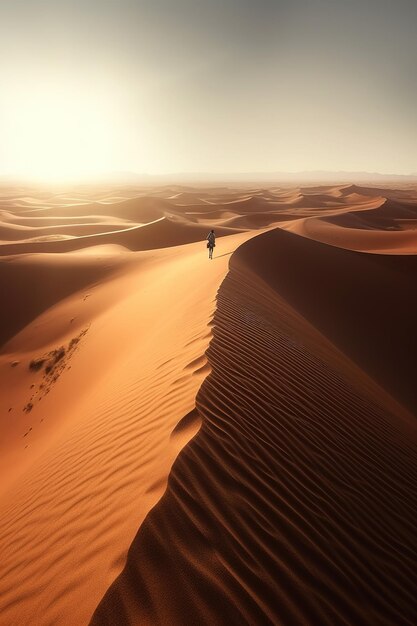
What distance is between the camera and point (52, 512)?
9.36 feet

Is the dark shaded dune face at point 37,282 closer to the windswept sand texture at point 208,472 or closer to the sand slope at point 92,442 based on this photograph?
the sand slope at point 92,442

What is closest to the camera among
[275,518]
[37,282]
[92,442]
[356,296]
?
[275,518]

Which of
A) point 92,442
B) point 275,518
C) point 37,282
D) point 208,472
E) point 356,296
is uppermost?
point 208,472

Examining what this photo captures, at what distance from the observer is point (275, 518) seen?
2355mm

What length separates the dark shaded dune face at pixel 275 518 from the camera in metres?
1.78

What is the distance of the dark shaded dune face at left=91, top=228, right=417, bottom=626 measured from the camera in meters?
1.78

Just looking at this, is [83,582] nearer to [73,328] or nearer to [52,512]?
[52,512]

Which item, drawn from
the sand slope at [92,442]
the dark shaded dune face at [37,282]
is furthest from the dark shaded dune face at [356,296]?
the dark shaded dune face at [37,282]

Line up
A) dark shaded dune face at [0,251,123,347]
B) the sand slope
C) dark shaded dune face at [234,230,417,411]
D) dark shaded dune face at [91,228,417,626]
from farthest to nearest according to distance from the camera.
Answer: dark shaded dune face at [0,251,123,347] → dark shaded dune face at [234,230,417,411] → the sand slope → dark shaded dune face at [91,228,417,626]

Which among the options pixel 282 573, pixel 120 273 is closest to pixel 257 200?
pixel 120 273

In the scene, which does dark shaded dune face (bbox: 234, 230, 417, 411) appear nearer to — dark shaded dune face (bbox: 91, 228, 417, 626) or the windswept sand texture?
the windswept sand texture

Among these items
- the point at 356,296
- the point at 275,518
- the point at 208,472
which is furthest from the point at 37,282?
the point at 275,518

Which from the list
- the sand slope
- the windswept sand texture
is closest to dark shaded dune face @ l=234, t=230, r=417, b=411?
the windswept sand texture

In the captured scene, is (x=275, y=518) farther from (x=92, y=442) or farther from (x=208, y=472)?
(x=92, y=442)
